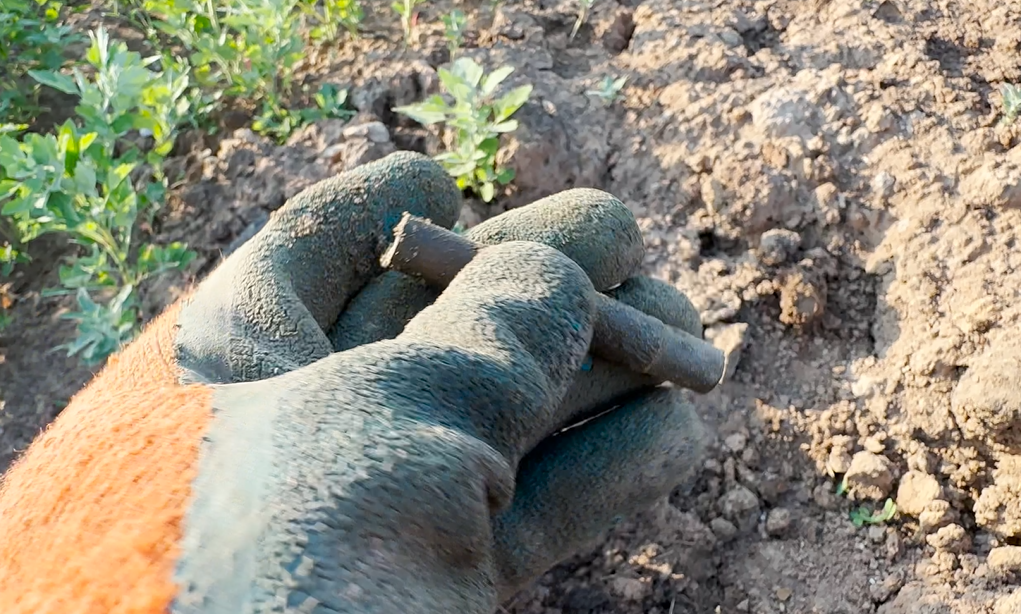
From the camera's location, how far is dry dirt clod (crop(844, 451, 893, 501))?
2080mm

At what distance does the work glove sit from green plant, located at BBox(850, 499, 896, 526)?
567 millimetres

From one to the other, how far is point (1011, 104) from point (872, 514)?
55.1 inches

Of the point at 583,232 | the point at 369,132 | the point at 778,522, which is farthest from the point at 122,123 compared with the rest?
the point at 778,522

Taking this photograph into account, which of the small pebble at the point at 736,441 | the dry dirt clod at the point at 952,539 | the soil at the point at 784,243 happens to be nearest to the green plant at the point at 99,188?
the soil at the point at 784,243

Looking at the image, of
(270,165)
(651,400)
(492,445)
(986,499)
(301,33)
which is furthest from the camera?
(301,33)

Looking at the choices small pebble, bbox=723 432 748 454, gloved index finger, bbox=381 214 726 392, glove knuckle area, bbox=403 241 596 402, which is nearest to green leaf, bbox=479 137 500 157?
gloved index finger, bbox=381 214 726 392

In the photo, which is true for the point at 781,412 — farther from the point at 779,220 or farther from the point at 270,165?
the point at 270,165

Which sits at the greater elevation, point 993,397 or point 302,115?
point 302,115

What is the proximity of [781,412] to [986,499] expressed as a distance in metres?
0.54

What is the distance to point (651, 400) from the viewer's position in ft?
6.15

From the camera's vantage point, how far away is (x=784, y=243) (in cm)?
243

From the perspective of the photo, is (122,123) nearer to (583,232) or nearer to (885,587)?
(583,232)

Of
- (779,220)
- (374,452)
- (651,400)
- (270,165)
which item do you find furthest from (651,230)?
(374,452)

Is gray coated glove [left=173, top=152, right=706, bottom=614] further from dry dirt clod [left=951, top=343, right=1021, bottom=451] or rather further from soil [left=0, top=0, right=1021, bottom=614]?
dry dirt clod [left=951, top=343, right=1021, bottom=451]
